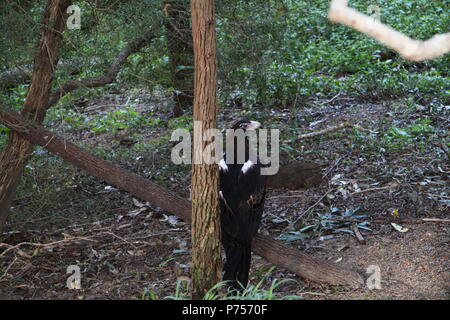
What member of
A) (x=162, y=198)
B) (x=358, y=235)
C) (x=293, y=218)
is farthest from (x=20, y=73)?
(x=358, y=235)

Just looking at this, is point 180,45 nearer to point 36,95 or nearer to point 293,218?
point 36,95

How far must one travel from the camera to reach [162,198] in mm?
5707

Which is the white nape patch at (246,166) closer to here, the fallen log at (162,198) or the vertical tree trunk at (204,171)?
the fallen log at (162,198)

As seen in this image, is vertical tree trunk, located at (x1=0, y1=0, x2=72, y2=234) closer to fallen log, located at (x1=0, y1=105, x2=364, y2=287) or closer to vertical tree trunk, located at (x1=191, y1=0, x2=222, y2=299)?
fallen log, located at (x1=0, y1=105, x2=364, y2=287)

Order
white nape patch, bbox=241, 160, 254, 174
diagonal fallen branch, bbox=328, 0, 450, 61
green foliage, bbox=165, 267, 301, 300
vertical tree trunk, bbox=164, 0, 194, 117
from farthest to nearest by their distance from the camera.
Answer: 1. vertical tree trunk, bbox=164, 0, 194, 117
2. white nape patch, bbox=241, 160, 254, 174
3. green foliage, bbox=165, 267, 301, 300
4. diagonal fallen branch, bbox=328, 0, 450, 61

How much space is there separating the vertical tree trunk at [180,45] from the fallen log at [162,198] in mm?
1654

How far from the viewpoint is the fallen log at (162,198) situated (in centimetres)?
501

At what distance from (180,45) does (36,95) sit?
2.09m

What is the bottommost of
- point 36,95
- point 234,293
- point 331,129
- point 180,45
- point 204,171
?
point 234,293

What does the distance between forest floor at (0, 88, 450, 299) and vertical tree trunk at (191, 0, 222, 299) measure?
1.54 ft

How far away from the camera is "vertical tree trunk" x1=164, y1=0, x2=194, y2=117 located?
6591mm

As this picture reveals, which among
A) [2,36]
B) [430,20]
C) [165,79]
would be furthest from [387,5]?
[2,36]

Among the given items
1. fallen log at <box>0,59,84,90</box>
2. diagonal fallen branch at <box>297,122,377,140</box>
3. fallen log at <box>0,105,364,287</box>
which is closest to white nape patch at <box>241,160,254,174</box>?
fallen log at <box>0,105,364,287</box>

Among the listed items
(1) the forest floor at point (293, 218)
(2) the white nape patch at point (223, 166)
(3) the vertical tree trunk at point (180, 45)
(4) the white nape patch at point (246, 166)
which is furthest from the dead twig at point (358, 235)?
(3) the vertical tree trunk at point (180, 45)
